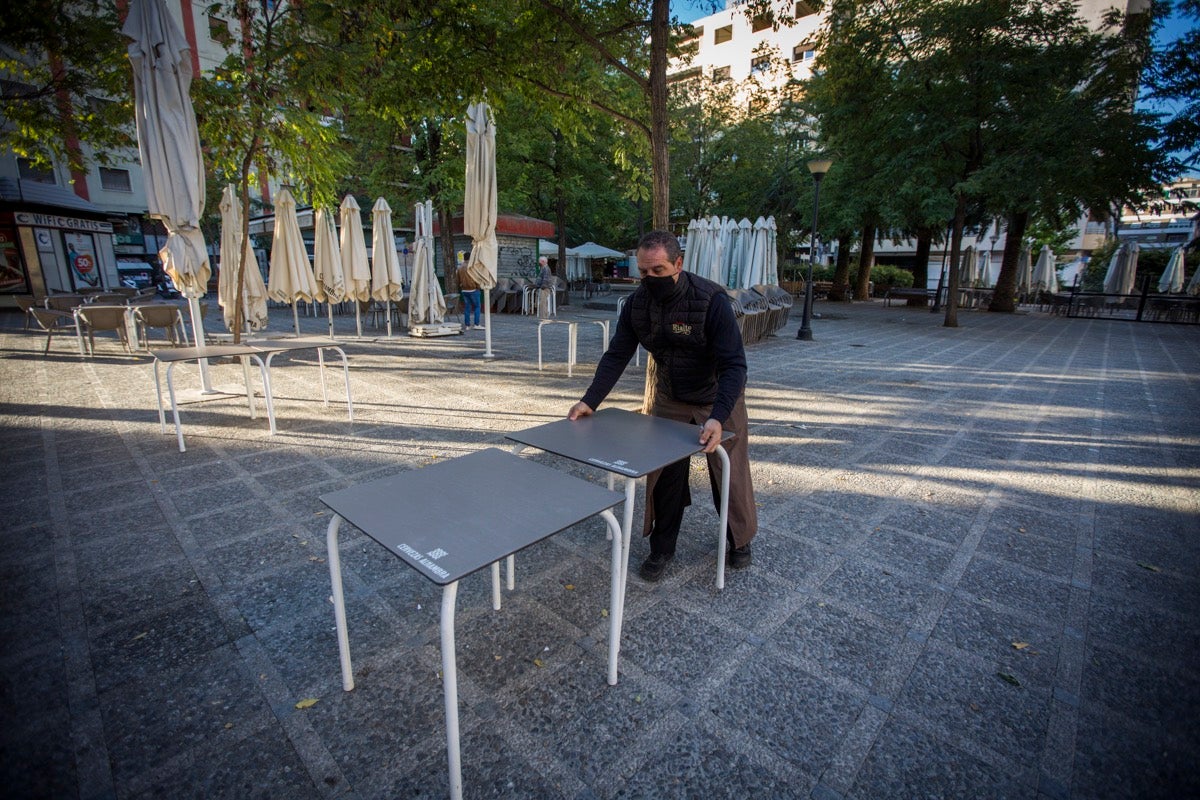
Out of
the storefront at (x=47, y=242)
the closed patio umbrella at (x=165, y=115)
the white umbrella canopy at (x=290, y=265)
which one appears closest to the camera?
the closed patio umbrella at (x=165, y=115)

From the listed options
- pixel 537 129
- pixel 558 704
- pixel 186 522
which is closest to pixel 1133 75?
pixel 537 129

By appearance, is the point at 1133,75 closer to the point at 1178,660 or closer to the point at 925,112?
the point at 925,112

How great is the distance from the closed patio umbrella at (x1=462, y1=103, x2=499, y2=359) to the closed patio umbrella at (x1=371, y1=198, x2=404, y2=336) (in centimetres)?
306

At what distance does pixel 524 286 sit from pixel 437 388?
1090 cm

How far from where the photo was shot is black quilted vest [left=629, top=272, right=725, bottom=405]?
2.59 meters

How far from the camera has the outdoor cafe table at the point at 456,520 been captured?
53.2 inches

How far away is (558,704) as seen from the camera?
1959 mm

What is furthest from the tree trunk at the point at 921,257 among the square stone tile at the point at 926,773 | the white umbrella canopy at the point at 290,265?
the square stone tile at the point at 926,773

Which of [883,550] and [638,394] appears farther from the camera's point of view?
[638,394]

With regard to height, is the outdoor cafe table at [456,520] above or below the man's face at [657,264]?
below

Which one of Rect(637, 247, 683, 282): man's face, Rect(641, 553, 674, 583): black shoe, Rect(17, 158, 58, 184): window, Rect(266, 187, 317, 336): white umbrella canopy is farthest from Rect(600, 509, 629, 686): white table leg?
Rect(17, 158, 58, 184): window

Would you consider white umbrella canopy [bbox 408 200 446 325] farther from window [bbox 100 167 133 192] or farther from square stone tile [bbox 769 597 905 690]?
window [bbox 100 167 133 192]

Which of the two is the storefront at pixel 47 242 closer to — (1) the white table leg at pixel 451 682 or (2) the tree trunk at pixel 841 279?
(1) the white table leg at pixel 451 682

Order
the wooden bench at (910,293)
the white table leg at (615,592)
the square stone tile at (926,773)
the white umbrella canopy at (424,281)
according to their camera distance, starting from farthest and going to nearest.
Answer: the wooden bench at (910,293) → the white umbrella canopy at (424,281) → the white table leg at (615,592) → the square stone tile at (926,773)
